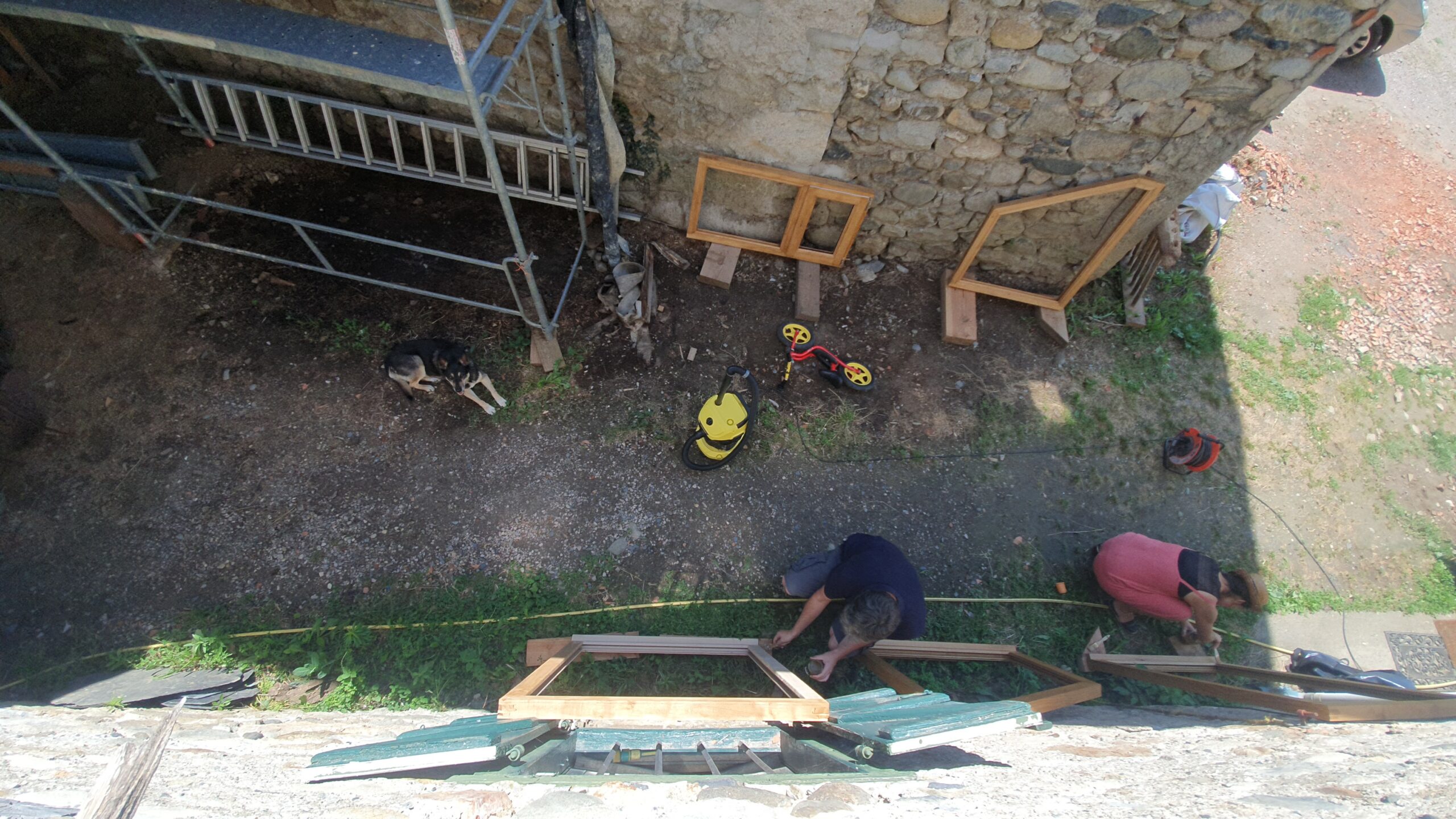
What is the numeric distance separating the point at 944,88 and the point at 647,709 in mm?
4559

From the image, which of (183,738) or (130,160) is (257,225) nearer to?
(130,160)

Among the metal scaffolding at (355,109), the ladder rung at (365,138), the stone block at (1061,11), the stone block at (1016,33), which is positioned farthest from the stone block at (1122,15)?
the ladder rung at (365,138)

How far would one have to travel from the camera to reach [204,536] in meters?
4.64

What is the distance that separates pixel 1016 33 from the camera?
430 centimetres

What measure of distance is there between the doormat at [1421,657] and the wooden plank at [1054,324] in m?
3.52

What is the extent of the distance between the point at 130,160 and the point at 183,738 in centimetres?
532

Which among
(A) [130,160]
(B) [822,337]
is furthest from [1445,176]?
(A) [130,160]

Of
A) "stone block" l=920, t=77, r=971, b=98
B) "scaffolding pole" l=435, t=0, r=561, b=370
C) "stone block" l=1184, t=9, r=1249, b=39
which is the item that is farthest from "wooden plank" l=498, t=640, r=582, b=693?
"stone block" l=1184, t=9, r=1249, b=39

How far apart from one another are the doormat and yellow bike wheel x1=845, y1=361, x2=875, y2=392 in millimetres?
4760

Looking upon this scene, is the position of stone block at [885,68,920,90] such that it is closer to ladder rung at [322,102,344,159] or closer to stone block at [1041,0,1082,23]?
stone block at [1041,0,1082,23]

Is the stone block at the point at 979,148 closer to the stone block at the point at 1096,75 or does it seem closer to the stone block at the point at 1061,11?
the stone block at the point at 1096,75

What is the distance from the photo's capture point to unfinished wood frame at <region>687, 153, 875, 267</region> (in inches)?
213

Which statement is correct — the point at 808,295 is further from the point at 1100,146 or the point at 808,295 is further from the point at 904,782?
the point at 904,782

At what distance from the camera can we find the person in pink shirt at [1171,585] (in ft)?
14.5
